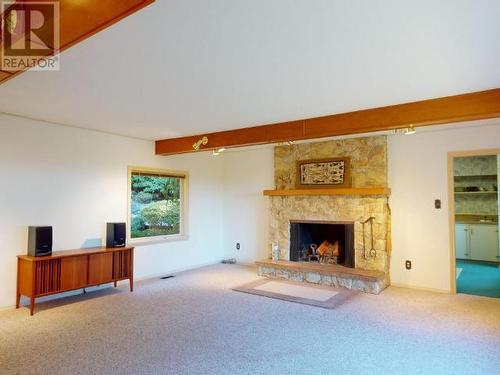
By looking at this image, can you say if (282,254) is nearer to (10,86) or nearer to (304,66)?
(304,66)

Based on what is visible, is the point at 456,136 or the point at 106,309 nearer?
the point at 106,309

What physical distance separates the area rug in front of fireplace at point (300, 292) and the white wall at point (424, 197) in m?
1.10

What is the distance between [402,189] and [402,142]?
701 millimetres

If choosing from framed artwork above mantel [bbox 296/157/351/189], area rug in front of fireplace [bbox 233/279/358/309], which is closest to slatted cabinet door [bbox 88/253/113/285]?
area rug in front of fireplace [bbox 233/279/358/309]

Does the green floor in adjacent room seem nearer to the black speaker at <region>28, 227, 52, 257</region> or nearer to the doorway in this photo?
the doorway

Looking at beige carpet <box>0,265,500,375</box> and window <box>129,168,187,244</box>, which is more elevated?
window <box>129,168,187,244</box>

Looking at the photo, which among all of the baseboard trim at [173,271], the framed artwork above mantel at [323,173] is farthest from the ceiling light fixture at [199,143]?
the baseboard trim at [173,271]

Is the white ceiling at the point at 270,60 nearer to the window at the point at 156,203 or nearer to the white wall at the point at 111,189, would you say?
the white wall at the point at 111,189

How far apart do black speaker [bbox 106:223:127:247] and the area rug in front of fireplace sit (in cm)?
178

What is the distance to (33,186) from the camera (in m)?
4.29

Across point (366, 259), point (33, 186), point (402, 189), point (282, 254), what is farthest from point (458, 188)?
point (33, 186)

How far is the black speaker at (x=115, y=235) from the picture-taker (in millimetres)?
4785

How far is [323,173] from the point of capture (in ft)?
18.5

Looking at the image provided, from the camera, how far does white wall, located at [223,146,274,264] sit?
6.58 m
